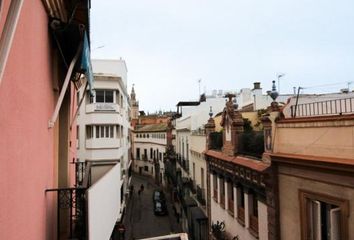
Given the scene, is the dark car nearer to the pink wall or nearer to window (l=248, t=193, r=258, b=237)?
window (l=248, t=193, r=258, b=237)

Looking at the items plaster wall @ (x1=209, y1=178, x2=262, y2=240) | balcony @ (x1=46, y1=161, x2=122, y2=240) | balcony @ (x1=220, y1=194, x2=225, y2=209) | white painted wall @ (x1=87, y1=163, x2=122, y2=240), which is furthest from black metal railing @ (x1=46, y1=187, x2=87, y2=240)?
balcony @ (x1=220, y1=194, x2=225, y2=209)

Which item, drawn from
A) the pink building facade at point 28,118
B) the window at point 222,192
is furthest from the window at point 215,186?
the pink building facade at point 28,118

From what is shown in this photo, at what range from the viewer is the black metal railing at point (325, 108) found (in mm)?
8295

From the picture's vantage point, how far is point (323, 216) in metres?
7.63

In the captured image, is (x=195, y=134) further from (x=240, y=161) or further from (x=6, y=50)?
(x=6, y=50)

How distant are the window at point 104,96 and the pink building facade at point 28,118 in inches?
655

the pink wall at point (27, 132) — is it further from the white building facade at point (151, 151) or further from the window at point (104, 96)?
the white building facade at point (151, 151)

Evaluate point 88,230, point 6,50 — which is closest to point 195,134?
point 88,230

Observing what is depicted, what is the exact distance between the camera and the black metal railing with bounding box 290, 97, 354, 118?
27.2 ft

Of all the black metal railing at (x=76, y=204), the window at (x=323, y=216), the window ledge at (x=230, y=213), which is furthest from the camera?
the window ledge at (x=230, y=213)

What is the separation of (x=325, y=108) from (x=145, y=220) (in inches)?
995

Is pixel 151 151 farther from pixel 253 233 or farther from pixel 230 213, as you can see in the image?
pixel 253 233

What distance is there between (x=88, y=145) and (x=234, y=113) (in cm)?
1201

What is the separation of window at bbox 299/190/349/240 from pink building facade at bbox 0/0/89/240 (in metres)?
5.57
